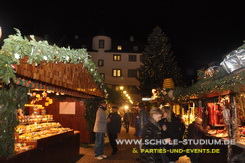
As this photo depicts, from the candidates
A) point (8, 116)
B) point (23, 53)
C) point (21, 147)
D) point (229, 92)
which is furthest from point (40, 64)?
point (229, 92)

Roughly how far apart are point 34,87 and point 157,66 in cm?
2519

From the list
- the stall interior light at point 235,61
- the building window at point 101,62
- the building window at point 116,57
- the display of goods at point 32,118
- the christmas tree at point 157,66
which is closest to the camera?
the stall interior light at point 235,61

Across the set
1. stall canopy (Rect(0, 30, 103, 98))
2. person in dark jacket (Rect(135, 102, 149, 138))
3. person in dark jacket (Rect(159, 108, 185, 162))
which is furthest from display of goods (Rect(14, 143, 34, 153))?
person in dark jacket (Rect(135, 102, 149, 138))

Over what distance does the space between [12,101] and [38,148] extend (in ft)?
5.89

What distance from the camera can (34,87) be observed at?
486 centimetres

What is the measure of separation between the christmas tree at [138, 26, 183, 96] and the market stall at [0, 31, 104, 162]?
785 inches

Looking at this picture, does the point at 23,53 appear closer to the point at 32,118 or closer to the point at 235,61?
the point at 32,118

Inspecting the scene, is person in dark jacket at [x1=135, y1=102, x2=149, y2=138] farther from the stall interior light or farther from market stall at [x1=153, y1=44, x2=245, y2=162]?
the stall interior light

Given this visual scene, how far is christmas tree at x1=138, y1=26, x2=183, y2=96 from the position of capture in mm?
28766

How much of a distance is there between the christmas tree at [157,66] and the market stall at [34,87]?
785 inches

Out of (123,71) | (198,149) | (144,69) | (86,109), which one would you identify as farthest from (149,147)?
(123,71)

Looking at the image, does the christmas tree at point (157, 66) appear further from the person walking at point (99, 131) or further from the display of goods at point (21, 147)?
the display of goods at point (21, 147)

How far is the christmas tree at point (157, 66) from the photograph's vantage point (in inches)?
1133

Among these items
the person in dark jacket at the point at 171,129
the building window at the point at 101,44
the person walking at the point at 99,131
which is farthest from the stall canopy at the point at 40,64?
the building window at the point at 101,44
